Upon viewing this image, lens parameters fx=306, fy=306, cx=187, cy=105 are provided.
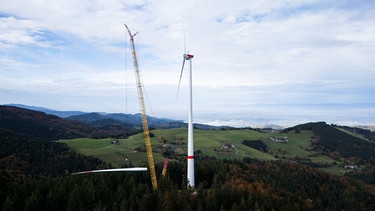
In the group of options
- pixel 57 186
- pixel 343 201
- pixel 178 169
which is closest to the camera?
pixel 57 186

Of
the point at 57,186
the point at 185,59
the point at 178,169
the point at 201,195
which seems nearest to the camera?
the point at 185,59

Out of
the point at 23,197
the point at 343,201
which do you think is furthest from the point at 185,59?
the point at 343,201

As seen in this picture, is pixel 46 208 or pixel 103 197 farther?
pixel 103 197

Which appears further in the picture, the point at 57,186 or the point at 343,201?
the point at 343,201

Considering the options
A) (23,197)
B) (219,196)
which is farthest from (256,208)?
(23,197)

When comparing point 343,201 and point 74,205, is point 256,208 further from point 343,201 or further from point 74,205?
point 343,201

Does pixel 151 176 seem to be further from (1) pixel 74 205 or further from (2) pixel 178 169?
(1) pixel 74 205

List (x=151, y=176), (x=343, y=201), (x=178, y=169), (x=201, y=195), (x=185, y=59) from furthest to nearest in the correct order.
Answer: (x=343, y=201) → (x=178, y=169) → (x=151, y=176) → (x=201, y=195) → (x=185, y=59)

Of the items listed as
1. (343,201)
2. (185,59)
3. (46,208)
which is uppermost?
(185,59)

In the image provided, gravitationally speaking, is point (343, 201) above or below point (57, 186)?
below
